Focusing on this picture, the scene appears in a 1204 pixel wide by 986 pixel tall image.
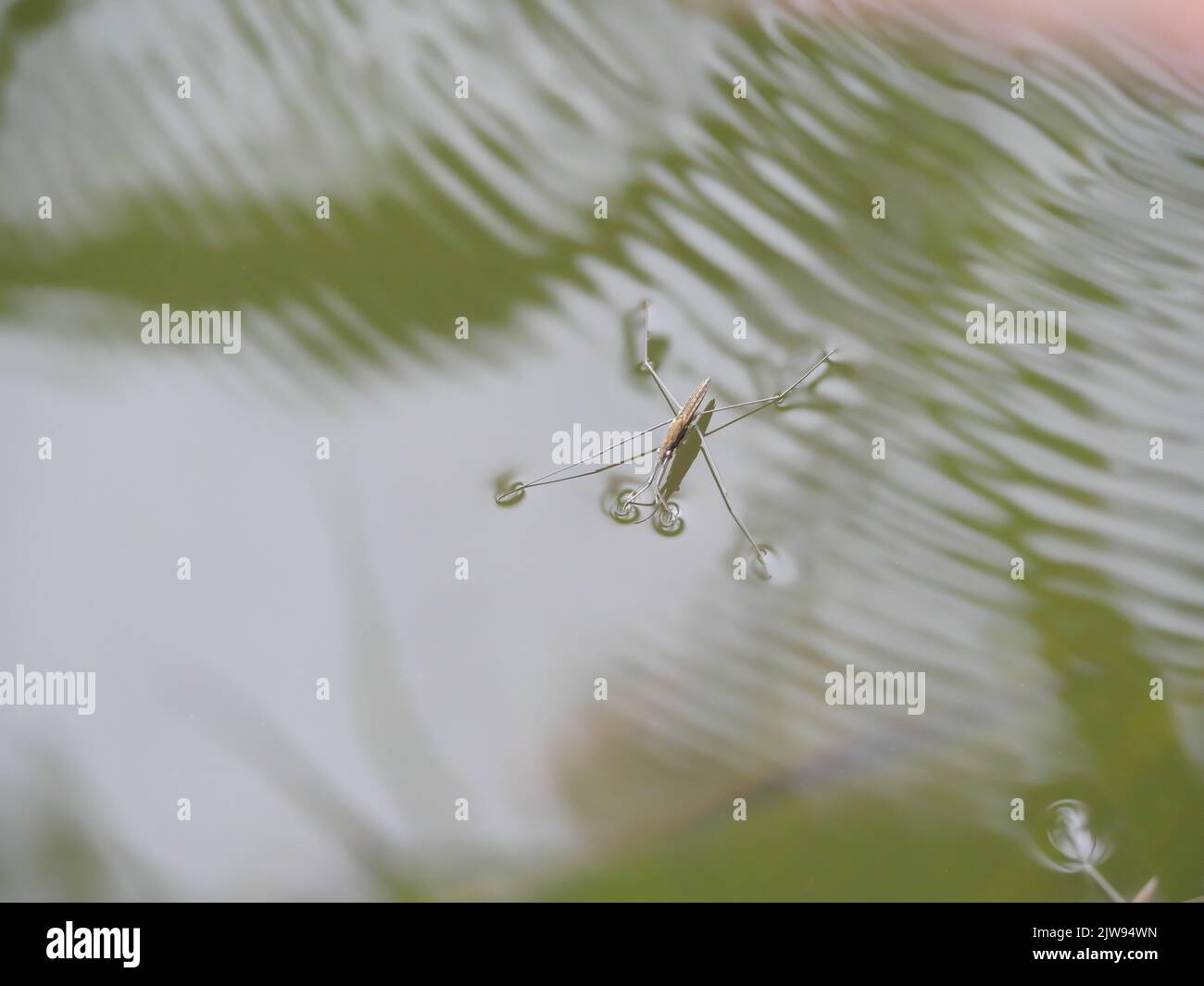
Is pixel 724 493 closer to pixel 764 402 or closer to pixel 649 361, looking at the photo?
pixel 764 402

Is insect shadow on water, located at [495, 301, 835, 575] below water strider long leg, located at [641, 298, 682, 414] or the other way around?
below

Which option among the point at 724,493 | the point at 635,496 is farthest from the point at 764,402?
the point at 635,496

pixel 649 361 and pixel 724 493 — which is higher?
pixel 649 361

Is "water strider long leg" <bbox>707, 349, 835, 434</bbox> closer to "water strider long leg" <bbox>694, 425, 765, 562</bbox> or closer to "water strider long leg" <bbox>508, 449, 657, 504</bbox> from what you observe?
"water strider long leg" <bbox>694, 425, 765, 562</bbox>

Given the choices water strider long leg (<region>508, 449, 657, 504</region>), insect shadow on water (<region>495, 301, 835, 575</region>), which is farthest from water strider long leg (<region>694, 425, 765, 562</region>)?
water strider long leg (<region>508, 449, 657, 504</region>)

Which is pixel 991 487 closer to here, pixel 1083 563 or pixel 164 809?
pixel 1083 563

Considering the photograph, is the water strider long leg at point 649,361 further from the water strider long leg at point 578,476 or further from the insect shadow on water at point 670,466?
the water strider long leg at point 578,476
